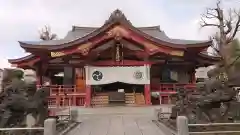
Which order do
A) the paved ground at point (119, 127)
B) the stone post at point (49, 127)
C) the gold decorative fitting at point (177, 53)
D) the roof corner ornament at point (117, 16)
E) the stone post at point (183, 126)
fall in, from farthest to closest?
the gold decorative fitting at point (177, 53) < the roof corner ornament at point (117, 16) < the paved ground at point (119, 127) < the stone post at point (183, 126) < the stone post at point (49, 127)

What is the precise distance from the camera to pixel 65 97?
21.1 meters

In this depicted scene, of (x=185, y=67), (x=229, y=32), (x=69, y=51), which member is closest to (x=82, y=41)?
(x=69, y=51)

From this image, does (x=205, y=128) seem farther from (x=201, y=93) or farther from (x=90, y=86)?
(x=90, y=86)

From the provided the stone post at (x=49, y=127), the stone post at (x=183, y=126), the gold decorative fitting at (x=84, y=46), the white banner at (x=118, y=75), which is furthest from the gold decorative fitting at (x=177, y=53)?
the stone post at (x=49, y=127)

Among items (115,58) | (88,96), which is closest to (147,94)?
(115,58)

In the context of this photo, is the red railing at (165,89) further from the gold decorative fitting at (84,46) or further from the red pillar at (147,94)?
the gold decorative fitting at (84,46)

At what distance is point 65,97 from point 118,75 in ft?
13.1

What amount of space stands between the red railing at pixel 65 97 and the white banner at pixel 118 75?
155 centimetres

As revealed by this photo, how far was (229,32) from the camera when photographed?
35.4m

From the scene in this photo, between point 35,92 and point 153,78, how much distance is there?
14.6 meters

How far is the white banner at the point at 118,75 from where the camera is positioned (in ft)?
70.0

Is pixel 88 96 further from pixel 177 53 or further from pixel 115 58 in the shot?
pixel 177 53

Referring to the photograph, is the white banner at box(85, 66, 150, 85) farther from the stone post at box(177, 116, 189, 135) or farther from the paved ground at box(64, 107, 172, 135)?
the stone post at box(177, 116, 189, 135)

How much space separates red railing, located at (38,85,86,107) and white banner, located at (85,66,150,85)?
1.55 meters
